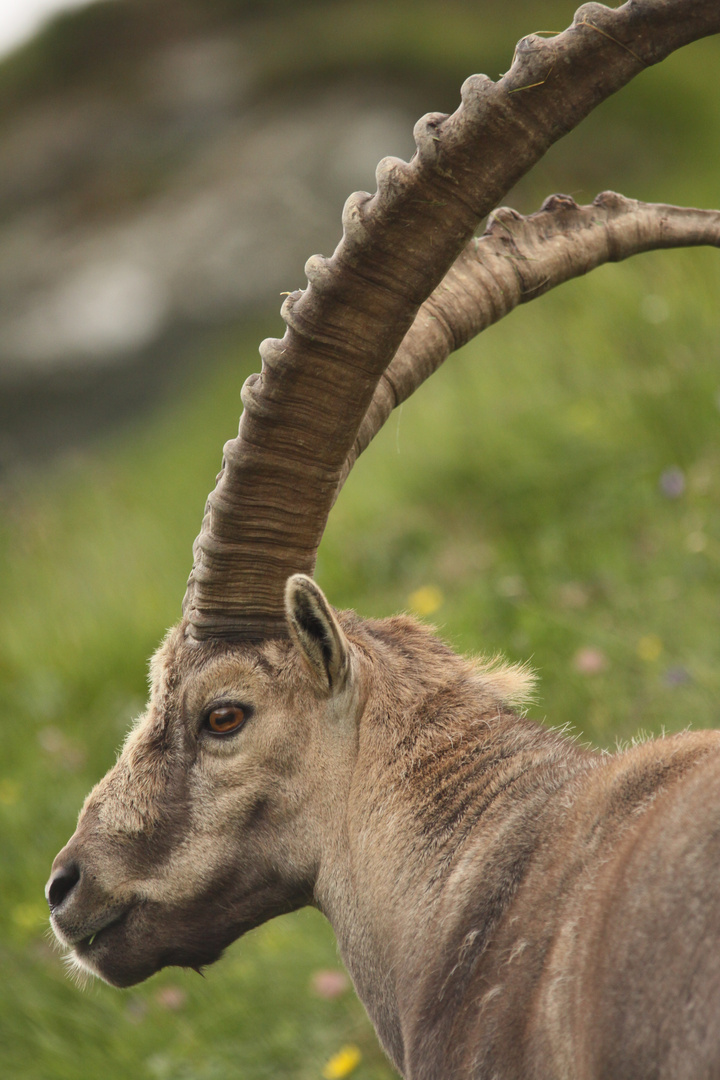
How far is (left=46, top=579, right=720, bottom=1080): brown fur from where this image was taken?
2.69 metres

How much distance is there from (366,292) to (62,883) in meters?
2.02

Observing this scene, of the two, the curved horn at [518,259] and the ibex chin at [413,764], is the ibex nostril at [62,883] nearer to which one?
the ibex chin at [413,764]

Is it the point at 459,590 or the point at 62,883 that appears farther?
the point at 459,590

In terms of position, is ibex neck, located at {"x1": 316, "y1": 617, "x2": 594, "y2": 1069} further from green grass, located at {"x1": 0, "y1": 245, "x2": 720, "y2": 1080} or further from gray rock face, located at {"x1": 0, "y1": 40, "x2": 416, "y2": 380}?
gray rock face, located at {"x1": 0, "y1": 40, "x2": 416, "y2": 380}

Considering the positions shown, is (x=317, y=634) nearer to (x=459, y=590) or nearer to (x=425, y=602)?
(x=425, y=602)

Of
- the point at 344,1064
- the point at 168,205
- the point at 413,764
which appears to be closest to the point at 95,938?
the point at 413,764

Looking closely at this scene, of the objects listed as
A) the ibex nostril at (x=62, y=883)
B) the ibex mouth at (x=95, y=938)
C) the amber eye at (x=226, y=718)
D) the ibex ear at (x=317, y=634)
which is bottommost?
the ibex mouth at (x=95, y=938)

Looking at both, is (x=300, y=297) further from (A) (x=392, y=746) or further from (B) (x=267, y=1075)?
(B) (x=267, y=1075)

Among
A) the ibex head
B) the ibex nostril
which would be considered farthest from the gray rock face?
the ibex nostril

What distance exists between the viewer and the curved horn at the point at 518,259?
3.48 m

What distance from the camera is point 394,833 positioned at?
10.4 ft

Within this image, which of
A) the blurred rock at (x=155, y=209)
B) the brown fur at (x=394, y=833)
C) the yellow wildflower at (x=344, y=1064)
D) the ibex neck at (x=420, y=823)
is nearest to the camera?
the brown fur at (x=394, y=833)

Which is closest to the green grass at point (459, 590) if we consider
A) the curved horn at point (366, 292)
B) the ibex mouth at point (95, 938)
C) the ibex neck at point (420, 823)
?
the ibex mouth at point (95, 938)

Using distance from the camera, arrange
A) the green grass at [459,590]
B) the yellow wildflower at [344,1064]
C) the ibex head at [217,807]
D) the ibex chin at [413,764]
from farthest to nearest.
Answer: the green grass at [459,590] < the yellow wildflower at [344,1064] < the ibex head at [217,807] < the ibex chin at [413,764]
